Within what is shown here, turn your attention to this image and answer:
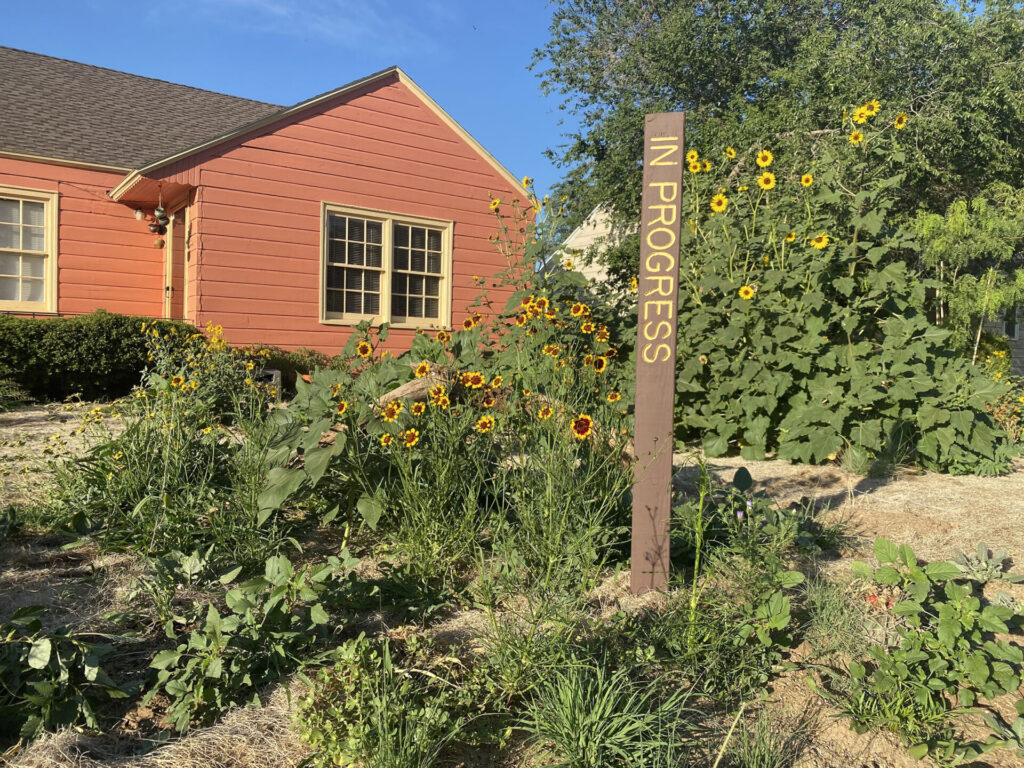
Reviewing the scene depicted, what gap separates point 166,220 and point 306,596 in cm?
881

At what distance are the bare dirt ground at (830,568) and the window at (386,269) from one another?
4747 mm

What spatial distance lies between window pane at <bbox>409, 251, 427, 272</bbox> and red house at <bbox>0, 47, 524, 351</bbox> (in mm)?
21

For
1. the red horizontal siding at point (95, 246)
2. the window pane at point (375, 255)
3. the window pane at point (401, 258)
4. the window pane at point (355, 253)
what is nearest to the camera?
the red horizontal siding at point (95, 246)

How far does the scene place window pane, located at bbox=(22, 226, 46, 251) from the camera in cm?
866

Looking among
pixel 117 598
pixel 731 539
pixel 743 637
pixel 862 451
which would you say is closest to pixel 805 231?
pixel 862 451

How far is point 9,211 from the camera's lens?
8547 mm

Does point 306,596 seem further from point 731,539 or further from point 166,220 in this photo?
point 166,220

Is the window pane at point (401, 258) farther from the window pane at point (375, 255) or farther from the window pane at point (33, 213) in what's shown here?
the window pane at point (33, 213)

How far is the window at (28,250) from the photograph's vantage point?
8.54 meters

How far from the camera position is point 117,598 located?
7.56 feet

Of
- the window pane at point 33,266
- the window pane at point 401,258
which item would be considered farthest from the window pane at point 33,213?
the window pane at point 401,258

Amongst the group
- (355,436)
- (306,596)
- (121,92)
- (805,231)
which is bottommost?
(306,596)

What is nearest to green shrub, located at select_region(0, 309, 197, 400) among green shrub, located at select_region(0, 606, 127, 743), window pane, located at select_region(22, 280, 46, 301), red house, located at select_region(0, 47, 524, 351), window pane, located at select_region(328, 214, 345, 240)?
red house, located at select_region(0, 47, 524, 351)

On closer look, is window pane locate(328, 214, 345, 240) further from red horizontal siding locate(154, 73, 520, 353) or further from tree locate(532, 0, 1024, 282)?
tree locate(532, 0, 1024, 282)
